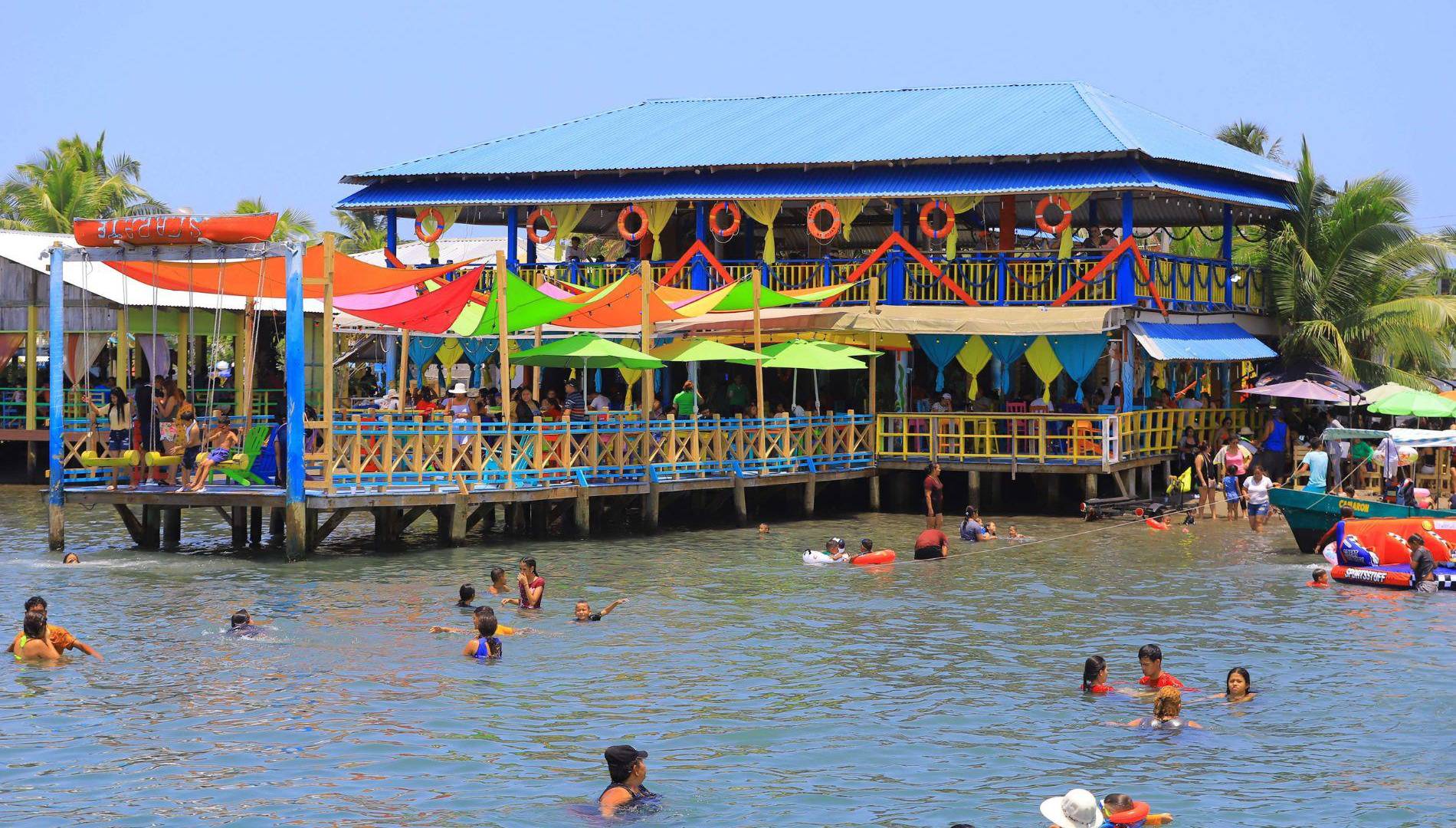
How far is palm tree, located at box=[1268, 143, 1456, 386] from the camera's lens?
37625 mm

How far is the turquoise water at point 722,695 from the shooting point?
45.5 feet

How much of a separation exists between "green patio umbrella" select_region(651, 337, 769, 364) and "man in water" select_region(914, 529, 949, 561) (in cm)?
486

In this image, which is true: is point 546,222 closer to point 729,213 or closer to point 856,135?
point 729,213

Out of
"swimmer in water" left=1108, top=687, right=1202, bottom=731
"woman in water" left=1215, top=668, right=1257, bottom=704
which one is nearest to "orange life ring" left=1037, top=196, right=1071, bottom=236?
"woman in water" left=1215, top=668, right=1257, bottom=704

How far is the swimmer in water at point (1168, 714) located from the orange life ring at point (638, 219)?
22.9 metres

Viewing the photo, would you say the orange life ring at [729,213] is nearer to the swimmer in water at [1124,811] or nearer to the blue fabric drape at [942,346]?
the blue fabric drape at [942,346]

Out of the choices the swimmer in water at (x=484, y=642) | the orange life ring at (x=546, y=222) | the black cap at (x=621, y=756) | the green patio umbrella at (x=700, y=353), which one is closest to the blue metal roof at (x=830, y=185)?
the orange life ring at (x=546, y=222)

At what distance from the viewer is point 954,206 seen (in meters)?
34.8

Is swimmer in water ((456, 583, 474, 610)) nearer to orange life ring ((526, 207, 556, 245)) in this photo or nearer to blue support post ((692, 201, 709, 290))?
blue support post ((692, 201, 709, 290))

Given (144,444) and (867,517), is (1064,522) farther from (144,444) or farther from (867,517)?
(144,444)

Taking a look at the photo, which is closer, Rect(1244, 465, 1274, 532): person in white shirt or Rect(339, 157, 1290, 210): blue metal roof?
Rect(1244, 465, 1274, 532): person in white shirt

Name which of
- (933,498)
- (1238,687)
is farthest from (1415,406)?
(1238,687)

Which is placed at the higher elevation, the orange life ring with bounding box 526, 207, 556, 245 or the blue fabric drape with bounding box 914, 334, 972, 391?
the orange life ring with bounding box 526, 207, 556, 245

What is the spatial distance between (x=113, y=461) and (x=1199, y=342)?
68.9ft
